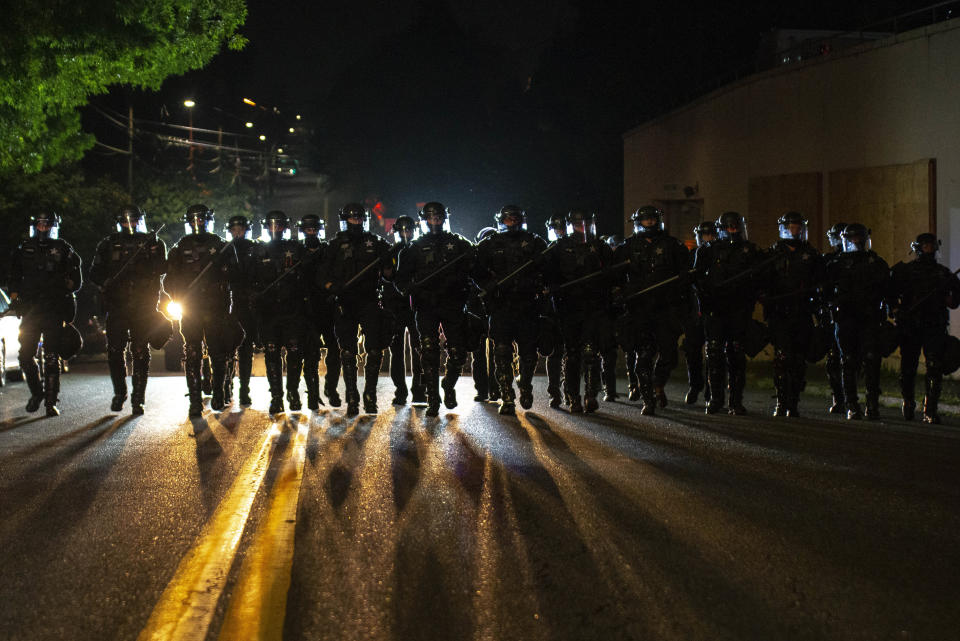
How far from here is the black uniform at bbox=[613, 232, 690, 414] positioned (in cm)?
1219

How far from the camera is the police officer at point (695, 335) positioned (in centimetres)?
1274

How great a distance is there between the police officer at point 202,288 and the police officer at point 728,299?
536cm

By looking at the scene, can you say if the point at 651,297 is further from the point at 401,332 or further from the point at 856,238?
the point at 401,332

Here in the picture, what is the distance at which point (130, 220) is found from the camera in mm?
12539

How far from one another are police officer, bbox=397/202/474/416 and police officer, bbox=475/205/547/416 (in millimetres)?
259

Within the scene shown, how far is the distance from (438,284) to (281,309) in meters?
1.93

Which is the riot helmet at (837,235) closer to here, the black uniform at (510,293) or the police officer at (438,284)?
the black uniform at (510,293)

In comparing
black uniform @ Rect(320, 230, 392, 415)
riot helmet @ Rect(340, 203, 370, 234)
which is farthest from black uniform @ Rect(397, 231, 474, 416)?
riot helmet @ Rect(340, 203, 370, 234)

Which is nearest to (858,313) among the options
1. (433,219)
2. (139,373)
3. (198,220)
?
(433,219)

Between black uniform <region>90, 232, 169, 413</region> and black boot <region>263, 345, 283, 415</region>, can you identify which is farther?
black uniform <region>90, 232, 169, 413</region>

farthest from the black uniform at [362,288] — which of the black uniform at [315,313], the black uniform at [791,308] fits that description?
the black uniform at [791,308]

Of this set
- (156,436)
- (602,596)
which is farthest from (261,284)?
(602,596)

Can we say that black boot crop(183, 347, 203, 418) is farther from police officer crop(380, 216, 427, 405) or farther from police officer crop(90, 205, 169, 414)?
police officer crop(380, 216, 427, 405)

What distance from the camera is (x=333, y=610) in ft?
15.3
